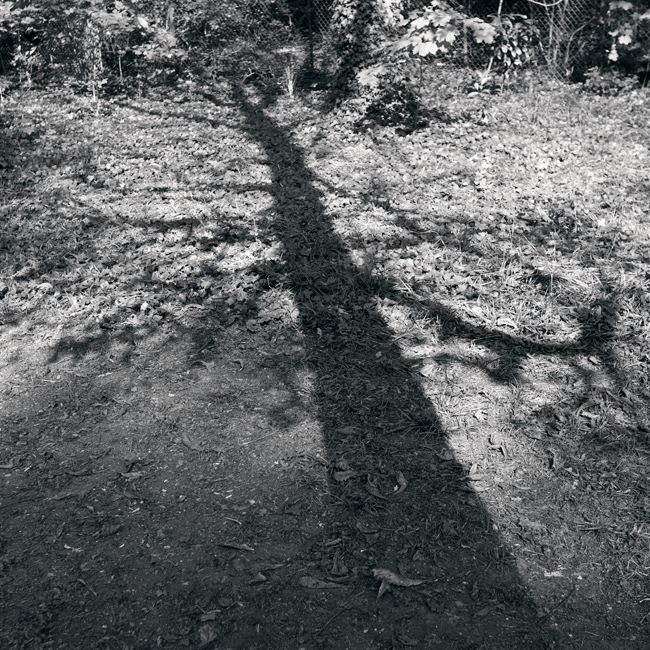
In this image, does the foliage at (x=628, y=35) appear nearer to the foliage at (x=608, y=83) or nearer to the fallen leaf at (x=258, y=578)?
the foliage at (x=608, y=83)

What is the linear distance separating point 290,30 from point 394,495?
479 inches

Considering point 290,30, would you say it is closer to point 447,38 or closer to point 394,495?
point 447,38

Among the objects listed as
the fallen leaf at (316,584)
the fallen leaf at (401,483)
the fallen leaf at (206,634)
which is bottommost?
the fallen leaf at (206,634)

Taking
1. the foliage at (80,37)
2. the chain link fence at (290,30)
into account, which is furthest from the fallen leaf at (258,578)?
the chain link fence at (290,30)

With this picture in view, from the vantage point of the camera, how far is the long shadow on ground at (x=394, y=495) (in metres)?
2.57

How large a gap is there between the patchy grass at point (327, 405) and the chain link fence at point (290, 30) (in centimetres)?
495

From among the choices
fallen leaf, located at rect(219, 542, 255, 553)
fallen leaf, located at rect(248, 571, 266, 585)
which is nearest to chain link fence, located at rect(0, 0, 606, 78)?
fallen leaf, located at rect(219, 542, 255, 553)

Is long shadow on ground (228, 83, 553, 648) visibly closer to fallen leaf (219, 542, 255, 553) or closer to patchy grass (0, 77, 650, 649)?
patchy grass (0, 77, 650, 649)

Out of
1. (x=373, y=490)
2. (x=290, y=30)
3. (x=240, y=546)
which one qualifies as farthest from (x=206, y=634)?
(x=290, y=30)

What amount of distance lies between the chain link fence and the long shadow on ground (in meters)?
6.90

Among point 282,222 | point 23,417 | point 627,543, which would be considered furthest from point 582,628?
point 282,222

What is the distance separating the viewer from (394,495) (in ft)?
10.5

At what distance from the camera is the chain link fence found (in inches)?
441

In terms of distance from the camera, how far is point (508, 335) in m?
4.38
